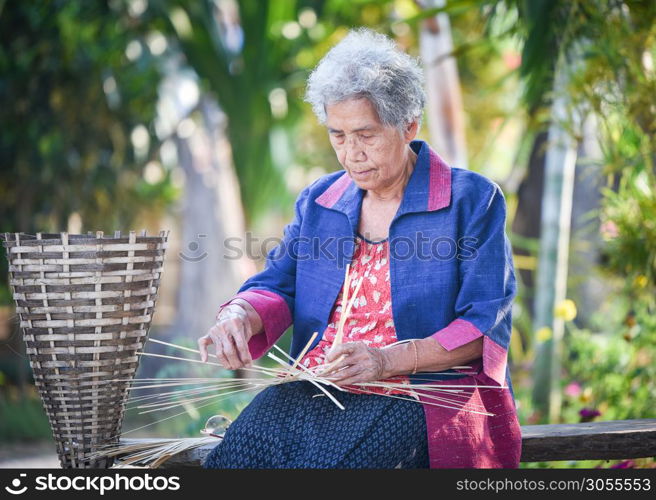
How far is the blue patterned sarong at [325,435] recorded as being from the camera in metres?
2.06

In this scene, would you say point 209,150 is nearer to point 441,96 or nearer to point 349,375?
point 441,96

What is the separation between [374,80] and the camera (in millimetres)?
2178

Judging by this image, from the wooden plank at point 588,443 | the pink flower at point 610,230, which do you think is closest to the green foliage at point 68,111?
the pink flower at point 610,230

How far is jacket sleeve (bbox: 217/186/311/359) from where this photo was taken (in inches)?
94.4

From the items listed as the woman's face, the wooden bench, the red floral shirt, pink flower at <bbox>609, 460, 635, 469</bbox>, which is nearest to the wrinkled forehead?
the woman's face

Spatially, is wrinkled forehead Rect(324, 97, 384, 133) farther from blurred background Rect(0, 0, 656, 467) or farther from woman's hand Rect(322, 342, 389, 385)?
blurred background Rect(0, 0, 656, 467)

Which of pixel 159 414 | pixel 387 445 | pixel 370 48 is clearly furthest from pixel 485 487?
pixel 159 414

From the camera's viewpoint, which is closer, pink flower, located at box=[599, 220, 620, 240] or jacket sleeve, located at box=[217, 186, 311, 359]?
jacket sleeve, located at box=[217, 186, 311, 359]

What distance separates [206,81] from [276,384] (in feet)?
14.5

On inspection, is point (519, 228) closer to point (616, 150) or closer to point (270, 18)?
point (270, 18)

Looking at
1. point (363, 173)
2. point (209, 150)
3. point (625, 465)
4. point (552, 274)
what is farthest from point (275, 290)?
point (209, 150)

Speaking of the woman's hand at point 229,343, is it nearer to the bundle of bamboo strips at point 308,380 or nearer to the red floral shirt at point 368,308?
the bundle of bamboo strips at point 308,380

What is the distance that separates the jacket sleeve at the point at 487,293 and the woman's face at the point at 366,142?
279 mm

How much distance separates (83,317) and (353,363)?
29.5 inches
